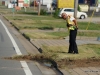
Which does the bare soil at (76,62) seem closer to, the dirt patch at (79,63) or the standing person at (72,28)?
the dirt patch at (79,63)

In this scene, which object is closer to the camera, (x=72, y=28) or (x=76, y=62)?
(x=76, y=62)

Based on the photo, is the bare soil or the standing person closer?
the bare soil

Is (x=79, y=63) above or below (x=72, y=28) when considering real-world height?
below

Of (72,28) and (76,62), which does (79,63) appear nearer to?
(76,62)

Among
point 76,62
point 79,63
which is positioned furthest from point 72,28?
point 79,63

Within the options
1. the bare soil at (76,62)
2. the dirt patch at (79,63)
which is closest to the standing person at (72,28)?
the bare soil at (76,62)

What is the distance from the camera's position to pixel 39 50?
16422mm

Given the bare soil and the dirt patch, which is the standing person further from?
the dirt patch

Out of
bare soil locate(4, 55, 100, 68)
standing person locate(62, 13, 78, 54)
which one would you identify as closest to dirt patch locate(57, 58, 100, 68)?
bare soil locate(4, 55, 100, 68)

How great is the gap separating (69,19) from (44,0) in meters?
96.3

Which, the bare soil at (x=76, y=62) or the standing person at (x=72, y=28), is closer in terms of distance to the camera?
the bare soil at (x=76, y=62)

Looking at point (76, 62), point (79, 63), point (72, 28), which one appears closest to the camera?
point (79, 63)

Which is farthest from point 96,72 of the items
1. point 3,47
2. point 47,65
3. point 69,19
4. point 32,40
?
point 32,40

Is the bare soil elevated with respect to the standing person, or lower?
lower
